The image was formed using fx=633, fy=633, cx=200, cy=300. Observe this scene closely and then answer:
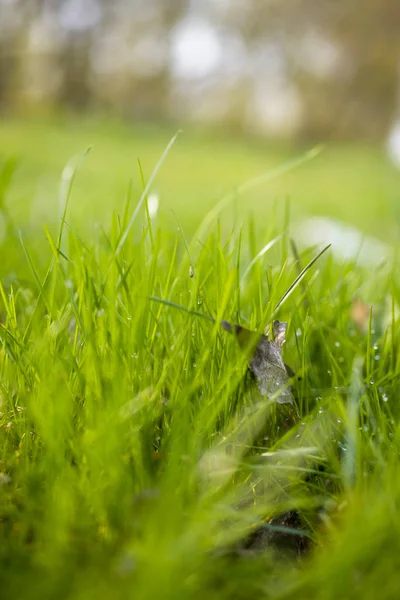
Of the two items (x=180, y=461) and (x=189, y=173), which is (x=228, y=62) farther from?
(x=180, y=461)

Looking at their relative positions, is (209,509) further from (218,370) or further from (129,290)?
(129,290)

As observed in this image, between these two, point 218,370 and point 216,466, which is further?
point 218,370

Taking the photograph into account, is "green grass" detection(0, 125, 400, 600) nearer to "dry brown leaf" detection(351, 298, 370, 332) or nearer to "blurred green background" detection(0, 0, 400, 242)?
"dry brown leaf" detection(351, 298, 370, 332)

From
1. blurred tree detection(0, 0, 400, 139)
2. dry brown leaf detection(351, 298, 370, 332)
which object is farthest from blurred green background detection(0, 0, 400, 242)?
dry brown leaf detection(351, 298, 370, 332)

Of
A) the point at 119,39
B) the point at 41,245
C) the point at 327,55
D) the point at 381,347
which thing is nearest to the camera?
the point at 381,347

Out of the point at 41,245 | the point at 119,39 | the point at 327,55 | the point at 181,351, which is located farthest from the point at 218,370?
the point at 119,39
